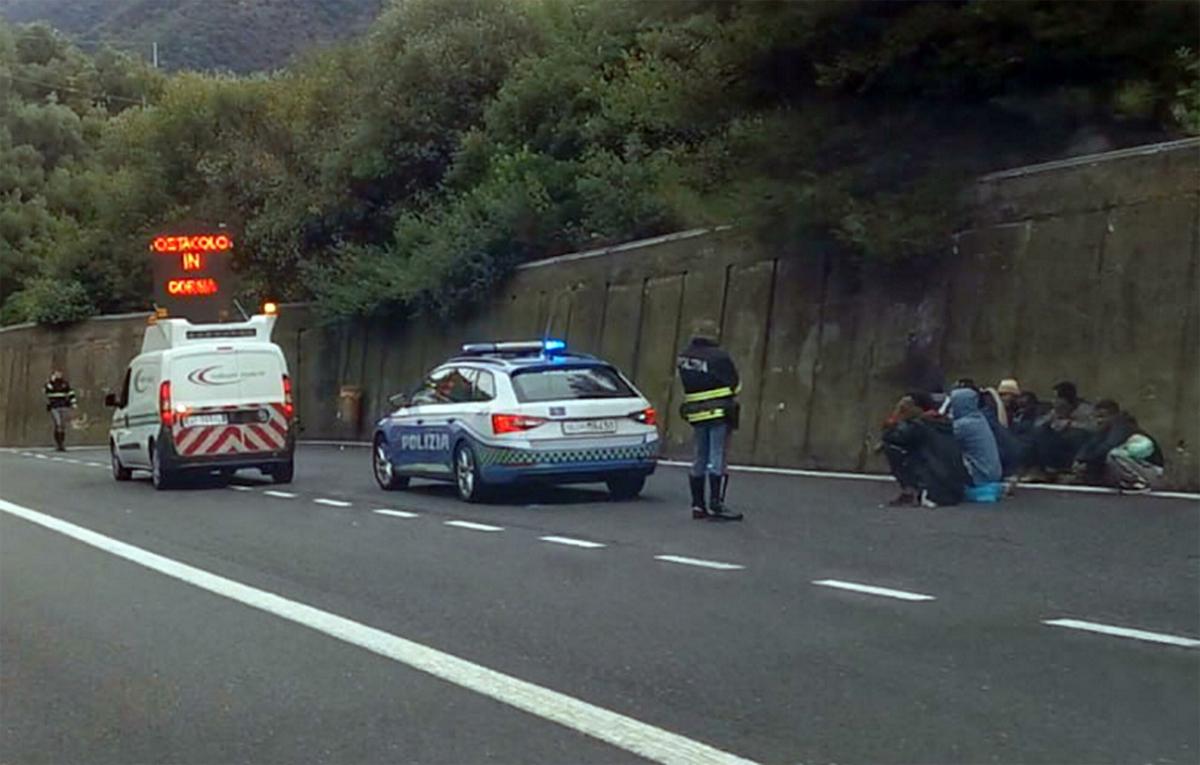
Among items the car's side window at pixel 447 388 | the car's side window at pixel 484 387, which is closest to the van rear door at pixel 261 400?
the car's side window at pixel 447 388

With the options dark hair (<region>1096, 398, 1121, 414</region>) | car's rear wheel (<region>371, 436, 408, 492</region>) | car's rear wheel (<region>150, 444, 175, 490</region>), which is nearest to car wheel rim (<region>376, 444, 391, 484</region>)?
car's rear wheel (<region>371, 436, 408, 492</region>)

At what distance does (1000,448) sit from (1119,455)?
1191mm

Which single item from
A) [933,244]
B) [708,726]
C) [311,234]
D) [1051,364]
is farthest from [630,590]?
[311,234]

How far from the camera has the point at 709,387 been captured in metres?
15.5

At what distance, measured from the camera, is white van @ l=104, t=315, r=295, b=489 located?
23234 mm

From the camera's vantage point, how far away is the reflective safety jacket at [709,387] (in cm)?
1545

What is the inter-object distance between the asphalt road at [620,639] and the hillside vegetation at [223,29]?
78299 millimetres

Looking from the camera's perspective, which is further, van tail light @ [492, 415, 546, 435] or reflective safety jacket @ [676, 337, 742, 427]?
van tail light @ [492, 415, 546, 435]

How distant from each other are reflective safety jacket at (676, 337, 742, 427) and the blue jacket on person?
2289mm

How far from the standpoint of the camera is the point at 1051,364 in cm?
1917

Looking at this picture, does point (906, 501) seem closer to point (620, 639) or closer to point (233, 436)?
point (620, 639)

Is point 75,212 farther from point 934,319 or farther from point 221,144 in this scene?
point 934,319

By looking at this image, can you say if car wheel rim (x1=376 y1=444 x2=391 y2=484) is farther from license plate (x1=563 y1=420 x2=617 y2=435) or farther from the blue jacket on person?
the blue jacket on person

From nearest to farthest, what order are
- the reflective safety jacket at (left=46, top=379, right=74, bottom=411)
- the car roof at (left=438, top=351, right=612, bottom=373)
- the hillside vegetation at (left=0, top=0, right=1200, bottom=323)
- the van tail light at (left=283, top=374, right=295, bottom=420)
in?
the car roof at (left=438, top=351, right=612, bottom=373)
the hillside vegetation at (left=0, top=0, right=1200, bottom=323)
the van tail light at (left=283, top=374, right=295, bottom=420)
the reflective safety jacket at (left=46, top=379, right=74, bottom=411)
